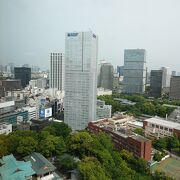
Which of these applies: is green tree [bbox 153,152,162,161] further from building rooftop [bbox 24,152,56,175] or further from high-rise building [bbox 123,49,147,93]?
high-rise building [bbox 123,49,147,93]

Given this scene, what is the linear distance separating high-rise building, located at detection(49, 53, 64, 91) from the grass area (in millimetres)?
8436

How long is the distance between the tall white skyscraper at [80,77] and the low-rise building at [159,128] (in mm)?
1864

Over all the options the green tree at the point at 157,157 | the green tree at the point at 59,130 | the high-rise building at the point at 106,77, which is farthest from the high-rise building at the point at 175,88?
the green tree at the point at 59,130

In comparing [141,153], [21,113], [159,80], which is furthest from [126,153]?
[159,80]

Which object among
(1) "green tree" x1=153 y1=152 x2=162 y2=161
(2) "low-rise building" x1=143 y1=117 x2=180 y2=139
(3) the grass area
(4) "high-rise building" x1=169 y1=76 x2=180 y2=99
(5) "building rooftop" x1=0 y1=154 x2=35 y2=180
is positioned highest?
(4) "high-rise building" x1=169 y1=76 x2=180 y2=99

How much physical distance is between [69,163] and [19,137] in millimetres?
1266

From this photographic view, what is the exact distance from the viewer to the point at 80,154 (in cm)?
436

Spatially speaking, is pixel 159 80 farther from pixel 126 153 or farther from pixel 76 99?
pixel 126 153

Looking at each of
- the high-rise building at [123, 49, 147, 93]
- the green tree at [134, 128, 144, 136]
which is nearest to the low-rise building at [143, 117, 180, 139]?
the green tree at [134, 128, 144, 136]

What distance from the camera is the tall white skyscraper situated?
7094mm

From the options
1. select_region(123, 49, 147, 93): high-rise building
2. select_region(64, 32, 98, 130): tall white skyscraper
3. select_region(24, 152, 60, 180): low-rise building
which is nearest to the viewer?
select_region(24, 152, 60, 180): low-rise building

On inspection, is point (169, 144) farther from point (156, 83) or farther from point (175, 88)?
point (156, 83)

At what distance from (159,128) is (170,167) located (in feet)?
6.37

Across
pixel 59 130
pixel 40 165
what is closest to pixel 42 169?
pixel 40 165
